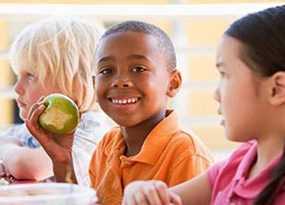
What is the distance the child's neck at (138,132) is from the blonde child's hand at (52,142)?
10cm

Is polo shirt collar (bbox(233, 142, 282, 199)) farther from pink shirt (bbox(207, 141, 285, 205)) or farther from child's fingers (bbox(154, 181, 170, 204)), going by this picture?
child's fingers (bbox(154, 181, 170, 204))

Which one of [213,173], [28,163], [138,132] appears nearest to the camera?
[213,173]

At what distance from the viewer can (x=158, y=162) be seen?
1.23 m

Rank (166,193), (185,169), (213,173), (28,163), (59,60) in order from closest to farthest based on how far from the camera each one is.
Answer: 1. (166,193)
2. (213,173)
3. (185,169)
4. (28,163)
5. (59,60)

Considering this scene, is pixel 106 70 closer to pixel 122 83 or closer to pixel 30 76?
pixel 122 83

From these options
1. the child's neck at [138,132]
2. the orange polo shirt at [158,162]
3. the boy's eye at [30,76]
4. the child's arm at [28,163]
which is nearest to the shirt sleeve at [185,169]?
the orange polo shirt at [158,162]

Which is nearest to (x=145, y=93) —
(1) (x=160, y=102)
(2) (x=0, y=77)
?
(1) (x=160, y=102)

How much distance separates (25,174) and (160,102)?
0.34 m

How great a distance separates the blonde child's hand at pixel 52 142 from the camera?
1.29m

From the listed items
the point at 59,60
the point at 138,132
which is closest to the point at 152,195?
the point at 138,132

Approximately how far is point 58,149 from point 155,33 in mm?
275

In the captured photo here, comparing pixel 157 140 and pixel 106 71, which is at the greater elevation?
pixel 106 71

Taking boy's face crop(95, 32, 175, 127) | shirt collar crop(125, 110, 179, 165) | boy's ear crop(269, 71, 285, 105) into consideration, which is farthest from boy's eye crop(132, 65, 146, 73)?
boy's ear crop(269, 71, 285, 105)

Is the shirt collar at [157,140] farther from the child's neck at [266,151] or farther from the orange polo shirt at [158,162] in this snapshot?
the child's neck at [266,151]
